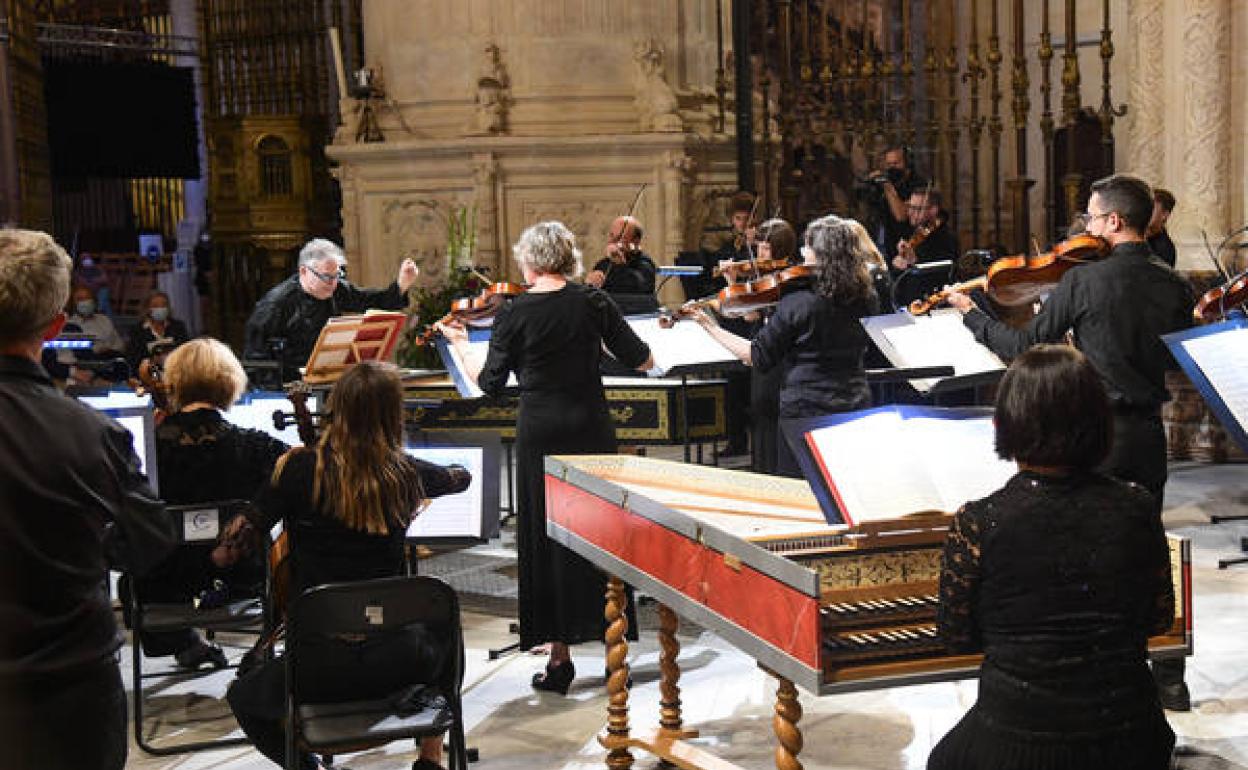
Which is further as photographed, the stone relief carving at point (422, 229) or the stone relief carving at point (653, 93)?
the stone relief carving at point (422, 229)

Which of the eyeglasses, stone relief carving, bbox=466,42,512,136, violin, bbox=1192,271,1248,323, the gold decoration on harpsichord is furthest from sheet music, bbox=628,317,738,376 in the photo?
stone relief carving, bbox=466,42,512,136

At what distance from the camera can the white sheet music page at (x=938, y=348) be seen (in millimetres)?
6422

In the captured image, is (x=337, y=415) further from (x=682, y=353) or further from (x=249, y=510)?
(x=682, y=353)

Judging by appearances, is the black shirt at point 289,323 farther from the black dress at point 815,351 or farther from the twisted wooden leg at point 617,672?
the twisted wooden leg at point 617,672

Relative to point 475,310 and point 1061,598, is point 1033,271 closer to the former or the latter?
point 475,310

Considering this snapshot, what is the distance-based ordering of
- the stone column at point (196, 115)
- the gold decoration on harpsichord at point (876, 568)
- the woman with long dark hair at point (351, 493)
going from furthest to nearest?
the stone column at point (196, 115) < the woman with long dark hair at point (351, 493) < the gold decoration on harpsichord at point (876, 568)

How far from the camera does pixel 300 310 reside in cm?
754

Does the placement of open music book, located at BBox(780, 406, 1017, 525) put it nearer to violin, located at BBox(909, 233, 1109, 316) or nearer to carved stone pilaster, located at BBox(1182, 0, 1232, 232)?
violin, located at BBox(909, 233, 1109, 316)

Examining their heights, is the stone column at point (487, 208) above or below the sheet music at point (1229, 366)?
above

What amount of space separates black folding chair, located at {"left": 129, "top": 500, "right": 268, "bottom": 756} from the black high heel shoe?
100 centimetres

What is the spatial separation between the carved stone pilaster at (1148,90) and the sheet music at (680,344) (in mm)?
3921

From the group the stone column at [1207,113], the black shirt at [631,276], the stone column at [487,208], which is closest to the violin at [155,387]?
the black shirt at [631,276]

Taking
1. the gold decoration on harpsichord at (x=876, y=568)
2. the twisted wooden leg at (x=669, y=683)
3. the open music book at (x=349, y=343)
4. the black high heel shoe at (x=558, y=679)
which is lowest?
the black high heel shoe at (x=558, y=679)

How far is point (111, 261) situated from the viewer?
1720cm
